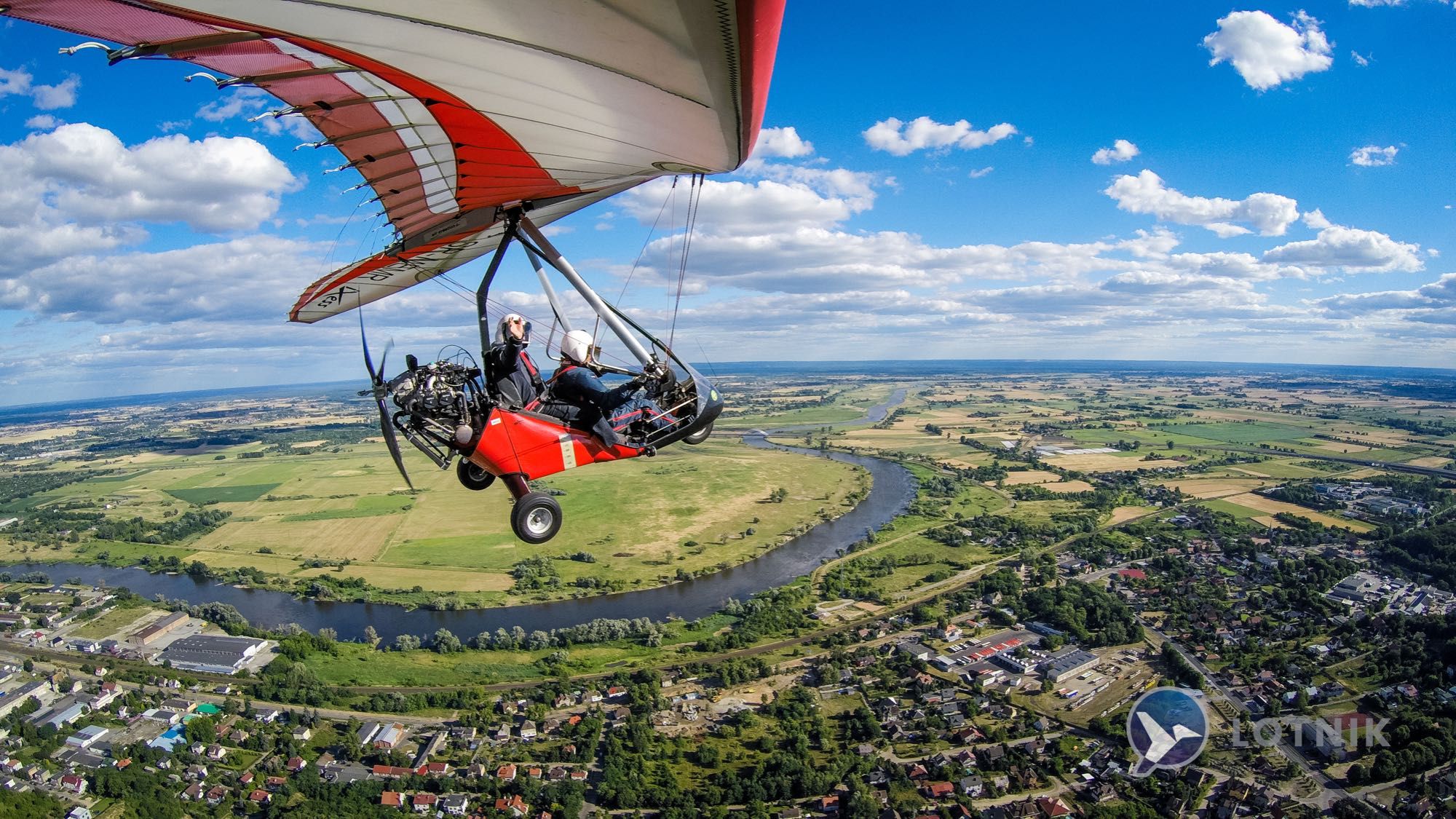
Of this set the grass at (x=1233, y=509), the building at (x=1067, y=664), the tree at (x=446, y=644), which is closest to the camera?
the building at (x=1067, y=664)

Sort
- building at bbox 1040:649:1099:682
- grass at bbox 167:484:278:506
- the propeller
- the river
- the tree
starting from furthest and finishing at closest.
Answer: grass at bbox 167:484:278:506, the river, the tree, building at bbox 1040:649:1099:682, the propeller

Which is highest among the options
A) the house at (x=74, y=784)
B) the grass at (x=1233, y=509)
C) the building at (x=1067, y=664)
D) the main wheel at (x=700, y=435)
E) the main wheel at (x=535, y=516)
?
the main wheel at (x=700, y=435)

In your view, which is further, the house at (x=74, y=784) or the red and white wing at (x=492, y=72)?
the house at (x=74, y=784)

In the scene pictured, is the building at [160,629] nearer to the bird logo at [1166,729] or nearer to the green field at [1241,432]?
the bird logo at [1166,729]

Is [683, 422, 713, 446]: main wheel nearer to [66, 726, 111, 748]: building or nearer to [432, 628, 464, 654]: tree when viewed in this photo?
[432, 628, 464, 654]: tree

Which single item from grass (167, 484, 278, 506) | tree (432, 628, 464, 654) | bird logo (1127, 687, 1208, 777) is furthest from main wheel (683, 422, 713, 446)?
grass (167, 484, 278, 506)

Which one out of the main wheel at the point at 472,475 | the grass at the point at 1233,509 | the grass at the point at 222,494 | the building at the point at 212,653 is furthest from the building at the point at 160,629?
the grass at the point at 1233,509

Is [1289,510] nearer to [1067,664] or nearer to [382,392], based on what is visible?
[1067,664]

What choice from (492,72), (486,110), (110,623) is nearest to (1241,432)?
(486,110)
